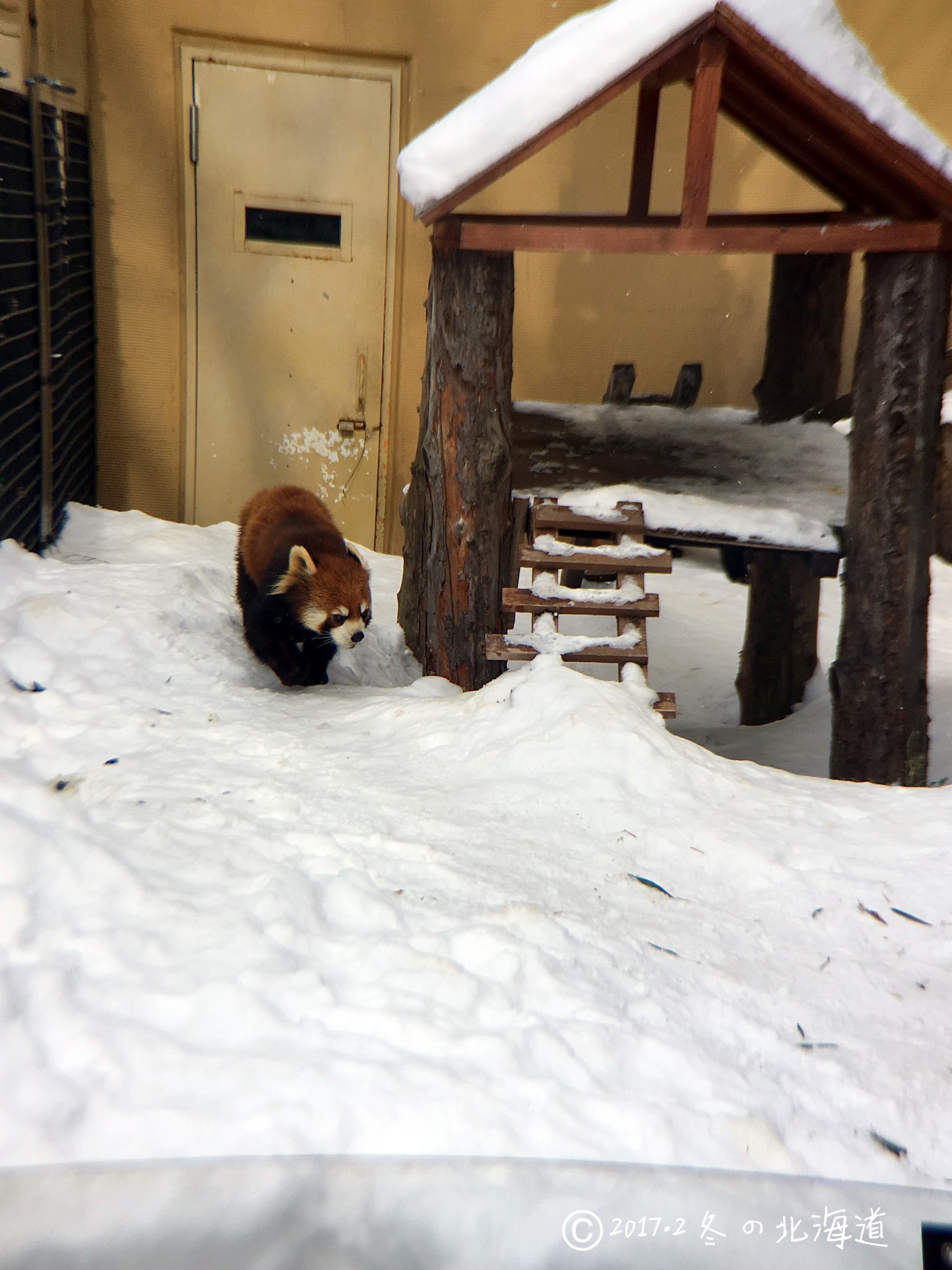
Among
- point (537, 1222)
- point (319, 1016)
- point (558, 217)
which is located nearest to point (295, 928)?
point (319, 1016)

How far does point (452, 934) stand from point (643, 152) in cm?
390

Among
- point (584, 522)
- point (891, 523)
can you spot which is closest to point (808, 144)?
point (891, 523)

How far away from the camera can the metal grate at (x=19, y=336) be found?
4906 millimetres

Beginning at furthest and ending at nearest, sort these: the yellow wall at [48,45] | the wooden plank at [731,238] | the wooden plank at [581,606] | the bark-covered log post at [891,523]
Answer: the yellow wall at [48,45]
the wooden plank at [581,606]
the bark-covered log post at [891,523]
the wooden plank at [731,238]

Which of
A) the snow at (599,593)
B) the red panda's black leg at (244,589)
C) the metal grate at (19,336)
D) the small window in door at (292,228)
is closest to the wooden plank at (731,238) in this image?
the snow at (599,593)

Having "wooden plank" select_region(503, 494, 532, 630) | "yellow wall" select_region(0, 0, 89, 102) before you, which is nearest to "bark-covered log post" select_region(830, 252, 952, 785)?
"wooden plank" select_region(503, 494, 532, 630)

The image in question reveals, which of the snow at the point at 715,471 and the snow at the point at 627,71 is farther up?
the snow at the point at 627,71

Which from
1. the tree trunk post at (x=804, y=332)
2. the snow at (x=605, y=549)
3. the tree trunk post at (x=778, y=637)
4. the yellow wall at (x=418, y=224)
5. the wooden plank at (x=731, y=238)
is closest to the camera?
the wooden plank at (x=731, y=238)

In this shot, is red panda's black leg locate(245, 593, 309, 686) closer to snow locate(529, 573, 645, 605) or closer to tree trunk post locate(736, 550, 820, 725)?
snow locate(529, 573, 645, 605)

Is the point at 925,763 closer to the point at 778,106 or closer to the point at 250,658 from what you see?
the point at 778,106

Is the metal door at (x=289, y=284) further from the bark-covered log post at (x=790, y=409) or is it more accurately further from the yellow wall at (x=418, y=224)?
the bark-covered log post at (x=790, y=409)

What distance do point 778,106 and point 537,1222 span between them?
4057 millimetres

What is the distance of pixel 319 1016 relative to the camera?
185 cm

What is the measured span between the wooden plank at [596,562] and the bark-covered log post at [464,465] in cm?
39
